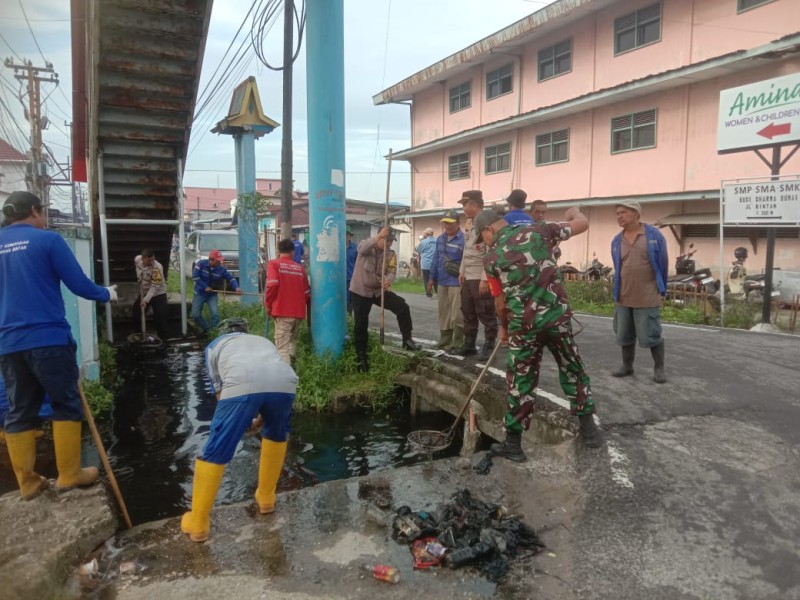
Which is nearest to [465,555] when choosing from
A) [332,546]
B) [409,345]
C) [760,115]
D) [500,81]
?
[332,546]

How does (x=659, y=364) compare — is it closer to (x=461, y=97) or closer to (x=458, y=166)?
(x=458, y=166)

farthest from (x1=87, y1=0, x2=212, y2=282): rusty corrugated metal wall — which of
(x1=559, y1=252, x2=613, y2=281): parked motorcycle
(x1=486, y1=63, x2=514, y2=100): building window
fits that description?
(x1=486, y1=63, x2=514, y2=100): building window

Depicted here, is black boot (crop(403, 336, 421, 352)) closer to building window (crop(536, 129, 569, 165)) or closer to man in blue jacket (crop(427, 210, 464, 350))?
man in blue jacket (crop(427, 210, 464, 350))

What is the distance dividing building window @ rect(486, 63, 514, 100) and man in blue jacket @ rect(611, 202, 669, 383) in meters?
15.9

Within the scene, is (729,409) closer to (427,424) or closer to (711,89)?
(427,424)

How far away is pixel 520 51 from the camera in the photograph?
19.2 m

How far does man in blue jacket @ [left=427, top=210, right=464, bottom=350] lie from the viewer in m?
7.13

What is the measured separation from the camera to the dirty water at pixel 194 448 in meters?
4.86

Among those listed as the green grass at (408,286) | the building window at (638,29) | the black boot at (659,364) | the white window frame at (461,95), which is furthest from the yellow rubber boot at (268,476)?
the white window frame at (461,95)

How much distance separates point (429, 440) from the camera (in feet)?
17.3

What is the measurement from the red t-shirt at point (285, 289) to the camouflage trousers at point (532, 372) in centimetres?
359

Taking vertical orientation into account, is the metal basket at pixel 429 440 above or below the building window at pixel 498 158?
below

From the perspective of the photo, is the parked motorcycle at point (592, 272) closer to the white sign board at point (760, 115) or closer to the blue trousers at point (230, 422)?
the white sign board at point (760, 115)

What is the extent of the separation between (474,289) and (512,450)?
2665 mm
